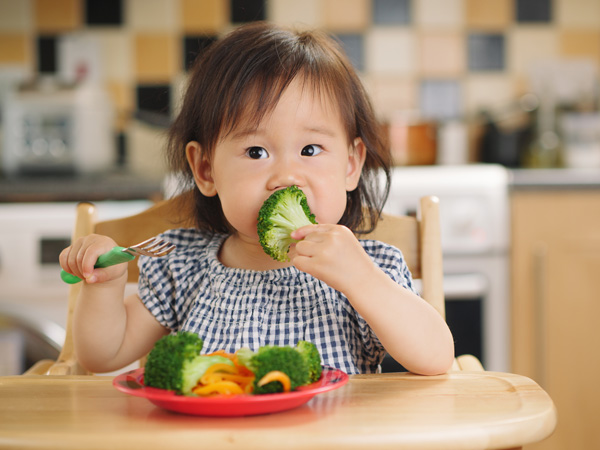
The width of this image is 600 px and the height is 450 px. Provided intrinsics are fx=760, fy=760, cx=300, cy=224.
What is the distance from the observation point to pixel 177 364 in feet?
2.23

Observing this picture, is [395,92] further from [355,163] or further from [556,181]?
[355,163]

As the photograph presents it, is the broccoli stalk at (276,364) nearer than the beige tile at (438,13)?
Yes

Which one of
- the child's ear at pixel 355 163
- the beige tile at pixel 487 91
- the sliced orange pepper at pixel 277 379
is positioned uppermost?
the beige tile at pixel 487 91

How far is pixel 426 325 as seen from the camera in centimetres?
88

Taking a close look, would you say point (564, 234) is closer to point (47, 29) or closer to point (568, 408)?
point (568, 408)

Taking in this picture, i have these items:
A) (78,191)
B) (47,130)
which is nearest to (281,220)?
(78,191)

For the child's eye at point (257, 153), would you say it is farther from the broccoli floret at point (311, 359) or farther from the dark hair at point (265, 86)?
the broccoli floret at point (311, 359)

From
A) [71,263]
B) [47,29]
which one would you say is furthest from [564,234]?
[47,29]

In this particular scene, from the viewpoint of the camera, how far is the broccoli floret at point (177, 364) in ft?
2.23

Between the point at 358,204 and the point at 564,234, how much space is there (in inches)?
46.6

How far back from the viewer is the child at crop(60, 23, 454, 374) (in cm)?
89

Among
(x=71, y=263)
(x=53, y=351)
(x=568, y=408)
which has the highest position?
(x=71, y=263)

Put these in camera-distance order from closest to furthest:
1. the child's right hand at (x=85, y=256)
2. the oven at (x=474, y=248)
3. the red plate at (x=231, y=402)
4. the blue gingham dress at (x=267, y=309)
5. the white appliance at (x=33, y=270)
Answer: the red plate at (x=231, y=402) → the child's right hand at (x=85, y=256) → the blue gingham dress at (x=267, y=309) → the white appliance at (x=33, y=270) → the oven at (x=474, y=248)

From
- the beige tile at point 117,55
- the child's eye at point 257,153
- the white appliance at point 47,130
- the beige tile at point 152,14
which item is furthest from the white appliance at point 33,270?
the child's eye at point 257,153
